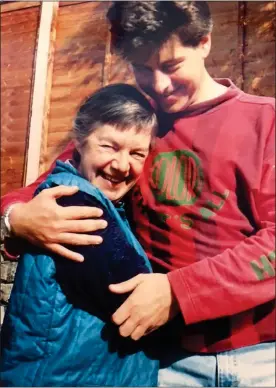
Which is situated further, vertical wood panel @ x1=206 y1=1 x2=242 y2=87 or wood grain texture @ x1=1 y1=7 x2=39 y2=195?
wood grain texture @ x1=1 y1=7 x2=39 y2=195

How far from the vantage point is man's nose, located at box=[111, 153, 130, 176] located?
1.28 meters

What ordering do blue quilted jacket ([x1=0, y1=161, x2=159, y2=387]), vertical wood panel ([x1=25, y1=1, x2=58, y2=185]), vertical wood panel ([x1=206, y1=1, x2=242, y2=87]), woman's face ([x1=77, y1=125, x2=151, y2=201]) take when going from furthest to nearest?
vertical wood panel ([x1=25, y1=1, x2=58, y2=185])
vertical wood panel ([x1=206, y1=1, x2=242, y2=87])
woman's face ([x1=77, y1=125, x2=151, y2=201])
blue quilted jacket ([x1=0, y1=161, x2=159, y2=387])

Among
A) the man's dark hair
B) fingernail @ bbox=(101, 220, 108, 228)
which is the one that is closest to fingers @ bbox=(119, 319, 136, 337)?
fingernail @ bbox=(101, 220, 108, 228)

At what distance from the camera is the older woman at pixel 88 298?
1169 millimetres

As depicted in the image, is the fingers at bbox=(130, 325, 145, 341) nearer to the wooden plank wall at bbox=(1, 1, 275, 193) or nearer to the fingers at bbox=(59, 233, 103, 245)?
the fingers at bbox=(59, 233, 103, 245)

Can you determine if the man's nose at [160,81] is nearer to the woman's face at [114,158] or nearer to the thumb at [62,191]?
the woman's face at [114,158]

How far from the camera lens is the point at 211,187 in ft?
4.08

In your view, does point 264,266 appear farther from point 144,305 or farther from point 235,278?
point 144,305

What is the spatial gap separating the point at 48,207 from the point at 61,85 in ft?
1.47

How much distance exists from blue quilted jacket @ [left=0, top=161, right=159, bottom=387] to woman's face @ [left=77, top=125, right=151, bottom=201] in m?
0.06

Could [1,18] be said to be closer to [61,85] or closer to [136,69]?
[61,85]

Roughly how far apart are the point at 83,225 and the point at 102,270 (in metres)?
0.12

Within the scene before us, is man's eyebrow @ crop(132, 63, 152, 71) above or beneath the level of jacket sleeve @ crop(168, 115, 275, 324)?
above

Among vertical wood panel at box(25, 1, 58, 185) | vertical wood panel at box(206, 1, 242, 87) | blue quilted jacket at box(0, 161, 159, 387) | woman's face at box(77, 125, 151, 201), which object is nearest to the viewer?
blue quilted jacket at box(0, 161, 159, 387)
